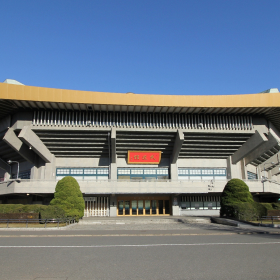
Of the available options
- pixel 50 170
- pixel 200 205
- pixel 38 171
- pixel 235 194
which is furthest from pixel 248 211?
pixel 38 171

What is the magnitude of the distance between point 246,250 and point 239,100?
86.2ft

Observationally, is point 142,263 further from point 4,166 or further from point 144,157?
point 4,166

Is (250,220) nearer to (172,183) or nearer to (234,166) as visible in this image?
(172,183)

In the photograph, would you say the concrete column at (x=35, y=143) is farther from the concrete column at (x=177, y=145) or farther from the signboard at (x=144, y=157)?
the concrete column at (x=177, y=145)

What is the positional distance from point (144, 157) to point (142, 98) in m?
9.03


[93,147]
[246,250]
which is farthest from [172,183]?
[246,250]

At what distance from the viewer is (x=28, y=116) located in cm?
3384

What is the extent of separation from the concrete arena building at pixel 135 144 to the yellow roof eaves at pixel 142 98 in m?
0.11

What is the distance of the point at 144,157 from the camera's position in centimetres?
3822

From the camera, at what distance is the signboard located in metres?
38.0

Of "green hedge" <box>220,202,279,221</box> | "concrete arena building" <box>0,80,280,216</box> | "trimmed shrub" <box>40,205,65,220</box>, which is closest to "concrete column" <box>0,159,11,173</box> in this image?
"concrete arena building" <box>0,80,280,216</box>

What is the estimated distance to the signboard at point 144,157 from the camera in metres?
38.0

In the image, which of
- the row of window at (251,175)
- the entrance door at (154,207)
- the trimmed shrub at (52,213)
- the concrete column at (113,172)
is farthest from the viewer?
the row of window at (251,175)

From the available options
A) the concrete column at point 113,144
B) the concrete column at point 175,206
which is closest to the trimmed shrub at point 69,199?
the concrete column at point 113,144
